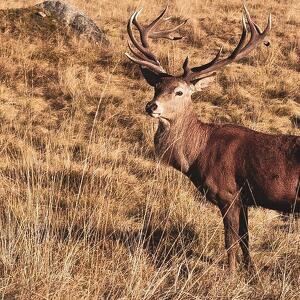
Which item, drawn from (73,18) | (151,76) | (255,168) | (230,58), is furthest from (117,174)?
(73,18)

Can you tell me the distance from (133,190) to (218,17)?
973 cm

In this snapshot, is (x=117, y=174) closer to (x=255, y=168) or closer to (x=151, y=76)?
(x=151, y=76)

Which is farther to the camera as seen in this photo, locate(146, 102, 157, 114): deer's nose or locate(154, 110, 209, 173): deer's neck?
locate(154, 110, 209, 173): deer's neck

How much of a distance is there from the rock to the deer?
6.95 meters

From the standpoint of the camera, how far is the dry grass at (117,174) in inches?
165

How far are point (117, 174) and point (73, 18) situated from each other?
6770mm

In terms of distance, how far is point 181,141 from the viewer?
19.0 feet

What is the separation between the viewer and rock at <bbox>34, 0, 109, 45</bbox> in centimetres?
1256

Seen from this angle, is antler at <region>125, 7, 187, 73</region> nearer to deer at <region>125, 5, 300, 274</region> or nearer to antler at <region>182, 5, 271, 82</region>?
deer at <region>125, 5, 300, 274</region>

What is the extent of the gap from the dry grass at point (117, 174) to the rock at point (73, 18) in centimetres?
41

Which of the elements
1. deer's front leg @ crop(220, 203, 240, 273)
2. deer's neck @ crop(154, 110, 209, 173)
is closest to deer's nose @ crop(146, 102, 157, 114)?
deer's neck @ crop(154, 110, 209, 173)

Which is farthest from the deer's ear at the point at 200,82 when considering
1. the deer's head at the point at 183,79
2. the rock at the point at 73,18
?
the rock at the point at 73,18

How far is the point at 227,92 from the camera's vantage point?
10.6m

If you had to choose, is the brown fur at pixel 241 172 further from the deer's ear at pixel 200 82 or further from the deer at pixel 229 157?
the deer's ear at pixel 200 82
